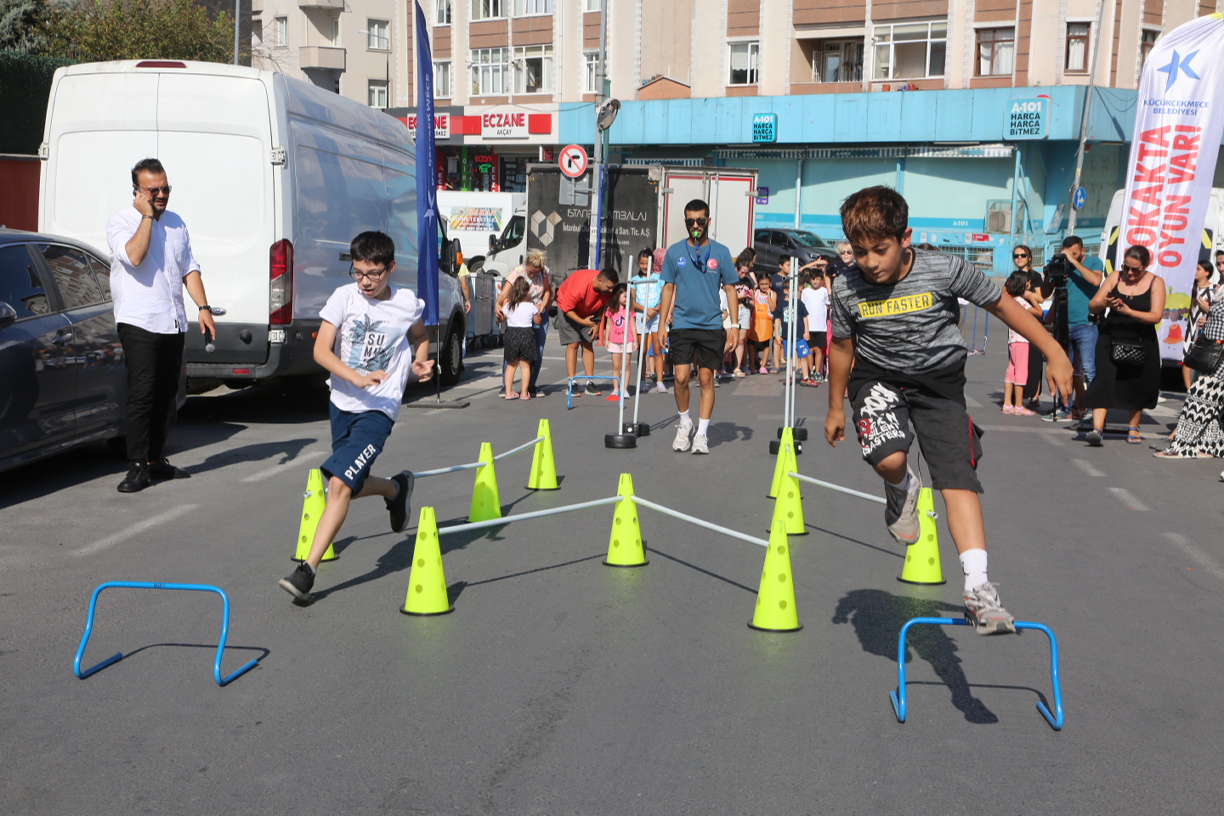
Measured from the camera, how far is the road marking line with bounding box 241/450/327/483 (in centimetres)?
913

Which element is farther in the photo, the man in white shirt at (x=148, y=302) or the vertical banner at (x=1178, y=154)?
the vertical banner at (x=1178, y=154)

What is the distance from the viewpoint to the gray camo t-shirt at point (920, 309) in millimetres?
4922

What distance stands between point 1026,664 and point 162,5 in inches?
1389

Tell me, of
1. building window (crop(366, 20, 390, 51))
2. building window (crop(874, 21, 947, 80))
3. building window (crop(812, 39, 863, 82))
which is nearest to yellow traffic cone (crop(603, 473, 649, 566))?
building window (crop(874, 21, 947, 80))

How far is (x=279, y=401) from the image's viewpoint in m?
13.6

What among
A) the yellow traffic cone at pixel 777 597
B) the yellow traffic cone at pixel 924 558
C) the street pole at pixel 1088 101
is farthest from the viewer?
the street pole at pixel 1088 101

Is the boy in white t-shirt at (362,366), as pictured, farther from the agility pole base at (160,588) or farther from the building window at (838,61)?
the building window at (838,61)

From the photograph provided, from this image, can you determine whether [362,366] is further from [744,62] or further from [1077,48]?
[744,62]

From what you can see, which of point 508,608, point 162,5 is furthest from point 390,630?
point 162,5

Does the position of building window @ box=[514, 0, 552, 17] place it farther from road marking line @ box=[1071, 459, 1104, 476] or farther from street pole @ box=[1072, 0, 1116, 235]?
road marking line @ box=[1071, 459, 1104, 476]

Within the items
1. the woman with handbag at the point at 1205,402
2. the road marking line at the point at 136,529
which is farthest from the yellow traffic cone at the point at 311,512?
the woman with handbag at the point at 1205,402

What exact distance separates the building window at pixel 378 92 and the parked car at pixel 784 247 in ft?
87.8

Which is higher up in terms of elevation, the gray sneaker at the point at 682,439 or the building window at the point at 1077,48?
the building window at the point at 1077,48

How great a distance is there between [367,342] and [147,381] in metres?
3.14
